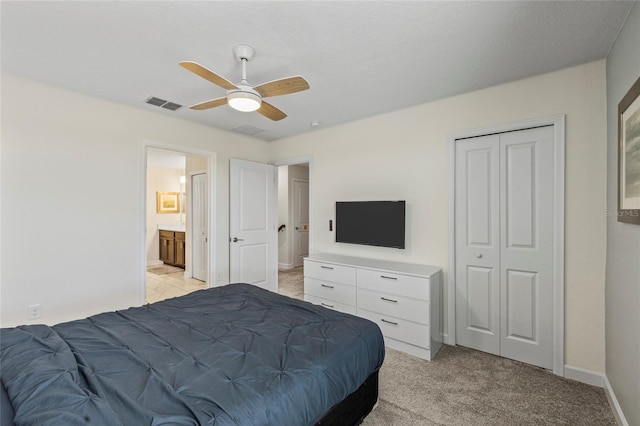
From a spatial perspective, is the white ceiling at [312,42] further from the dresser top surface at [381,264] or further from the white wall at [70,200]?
the dresser top surface at [381,264]

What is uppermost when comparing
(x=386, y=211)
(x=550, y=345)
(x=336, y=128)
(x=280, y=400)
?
(x=336, y=128)

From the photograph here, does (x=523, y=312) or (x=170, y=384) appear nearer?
(x=170, y=384)

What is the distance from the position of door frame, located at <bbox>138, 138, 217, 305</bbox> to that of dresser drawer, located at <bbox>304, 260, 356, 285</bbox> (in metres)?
1.42

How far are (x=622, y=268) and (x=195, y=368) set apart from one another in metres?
2.61

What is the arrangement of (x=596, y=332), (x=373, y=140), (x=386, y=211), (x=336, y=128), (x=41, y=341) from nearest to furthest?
(x=41, y=341) → (x=596, y=332) → (x=386, y=211) → (x=373, y=140) → (x=336, y=128)

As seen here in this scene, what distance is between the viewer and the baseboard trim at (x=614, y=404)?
1.78m

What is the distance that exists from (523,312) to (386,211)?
1.61 meters

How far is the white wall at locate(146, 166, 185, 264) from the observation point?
671 cm

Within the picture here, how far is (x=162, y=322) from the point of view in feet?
6.00

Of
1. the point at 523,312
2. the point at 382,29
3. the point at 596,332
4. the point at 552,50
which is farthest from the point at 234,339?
the point at 552,50

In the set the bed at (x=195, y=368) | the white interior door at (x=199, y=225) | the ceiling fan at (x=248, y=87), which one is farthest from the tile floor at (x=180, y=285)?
the ceiling fan at (x=248, y=87)

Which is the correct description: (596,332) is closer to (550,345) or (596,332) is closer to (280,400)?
(550,345)

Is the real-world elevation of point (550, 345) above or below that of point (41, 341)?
below

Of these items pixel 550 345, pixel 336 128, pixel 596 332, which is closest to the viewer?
pixel 596 332
